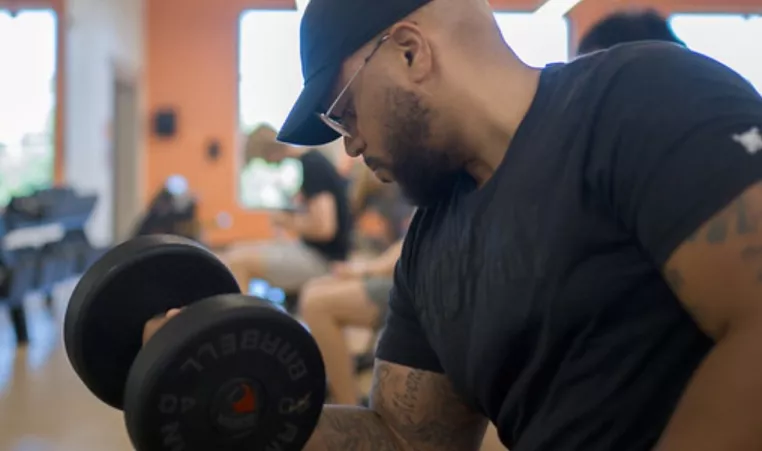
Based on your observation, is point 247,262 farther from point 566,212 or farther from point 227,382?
point 566,212

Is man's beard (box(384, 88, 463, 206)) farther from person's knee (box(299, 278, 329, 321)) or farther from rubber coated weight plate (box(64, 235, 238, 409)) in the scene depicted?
person's knee (box(299, 278, 329, 321))

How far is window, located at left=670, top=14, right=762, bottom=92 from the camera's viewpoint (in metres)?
6.33

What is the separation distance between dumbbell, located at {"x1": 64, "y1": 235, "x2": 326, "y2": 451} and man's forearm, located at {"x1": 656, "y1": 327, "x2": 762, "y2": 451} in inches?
17.3

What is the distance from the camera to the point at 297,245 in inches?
138

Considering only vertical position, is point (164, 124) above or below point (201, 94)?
below

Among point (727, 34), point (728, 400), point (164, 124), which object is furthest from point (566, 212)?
point (164, 124)

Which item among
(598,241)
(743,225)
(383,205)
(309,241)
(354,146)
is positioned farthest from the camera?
(383,205)

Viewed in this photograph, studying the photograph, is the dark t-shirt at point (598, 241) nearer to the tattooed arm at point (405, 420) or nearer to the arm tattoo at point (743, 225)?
the arm tattoo at point (743, 225)

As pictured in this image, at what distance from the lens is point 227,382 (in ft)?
3.12

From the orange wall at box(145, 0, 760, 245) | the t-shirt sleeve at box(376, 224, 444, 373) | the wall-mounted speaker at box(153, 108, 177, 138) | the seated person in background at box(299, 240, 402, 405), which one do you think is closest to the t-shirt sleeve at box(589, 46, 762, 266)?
the t-shirt sleeve at box(376, 224, 444, 373)

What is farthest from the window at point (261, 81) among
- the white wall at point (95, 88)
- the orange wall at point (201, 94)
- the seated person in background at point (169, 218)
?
the seated person in background at point (169, 218)

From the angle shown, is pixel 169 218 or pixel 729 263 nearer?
pixel 729 263

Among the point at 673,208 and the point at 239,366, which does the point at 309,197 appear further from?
the point at 673,208

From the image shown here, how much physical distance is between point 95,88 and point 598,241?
670cm
